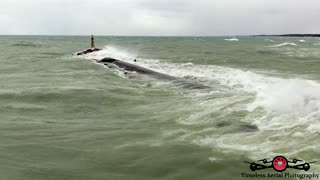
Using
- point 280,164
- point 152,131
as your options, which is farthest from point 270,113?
point 280,164

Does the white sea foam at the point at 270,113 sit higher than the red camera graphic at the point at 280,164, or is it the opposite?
the white sea foam at the point at 270,113

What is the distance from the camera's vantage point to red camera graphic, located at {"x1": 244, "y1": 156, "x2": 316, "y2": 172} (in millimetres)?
6312

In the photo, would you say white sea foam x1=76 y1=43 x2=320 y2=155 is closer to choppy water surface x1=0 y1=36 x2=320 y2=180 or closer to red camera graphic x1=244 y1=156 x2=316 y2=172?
choppy water surface x1=0 y1=36 x2=320 y2=180

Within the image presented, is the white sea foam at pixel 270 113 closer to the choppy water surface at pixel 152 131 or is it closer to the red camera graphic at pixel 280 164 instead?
the choppy water surface at pixel 152 131

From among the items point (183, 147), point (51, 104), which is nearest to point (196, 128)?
point (183, 147)

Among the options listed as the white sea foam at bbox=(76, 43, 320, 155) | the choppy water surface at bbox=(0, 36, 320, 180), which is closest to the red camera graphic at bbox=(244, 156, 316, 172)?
the choppy water surface at bbox=(0, 36, 320, 180)

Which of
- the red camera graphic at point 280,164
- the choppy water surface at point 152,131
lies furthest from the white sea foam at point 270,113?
the red camera graphic at point 280,164

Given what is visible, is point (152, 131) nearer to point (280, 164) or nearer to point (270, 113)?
point (270, 113)

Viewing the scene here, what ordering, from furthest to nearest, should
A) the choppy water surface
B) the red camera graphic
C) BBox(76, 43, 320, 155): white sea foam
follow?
Answer: 1. BBox(76, 43, 320, 155): white sea foam
2. the choppy water surface
3. the red camera graphic

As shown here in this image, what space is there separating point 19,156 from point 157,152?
A: 8.09 ft

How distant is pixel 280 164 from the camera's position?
6449 millimetres

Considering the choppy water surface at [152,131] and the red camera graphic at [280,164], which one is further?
the choppy water surface at [152,131]

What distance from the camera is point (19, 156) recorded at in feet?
24.2

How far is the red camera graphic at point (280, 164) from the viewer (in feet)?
20.7
